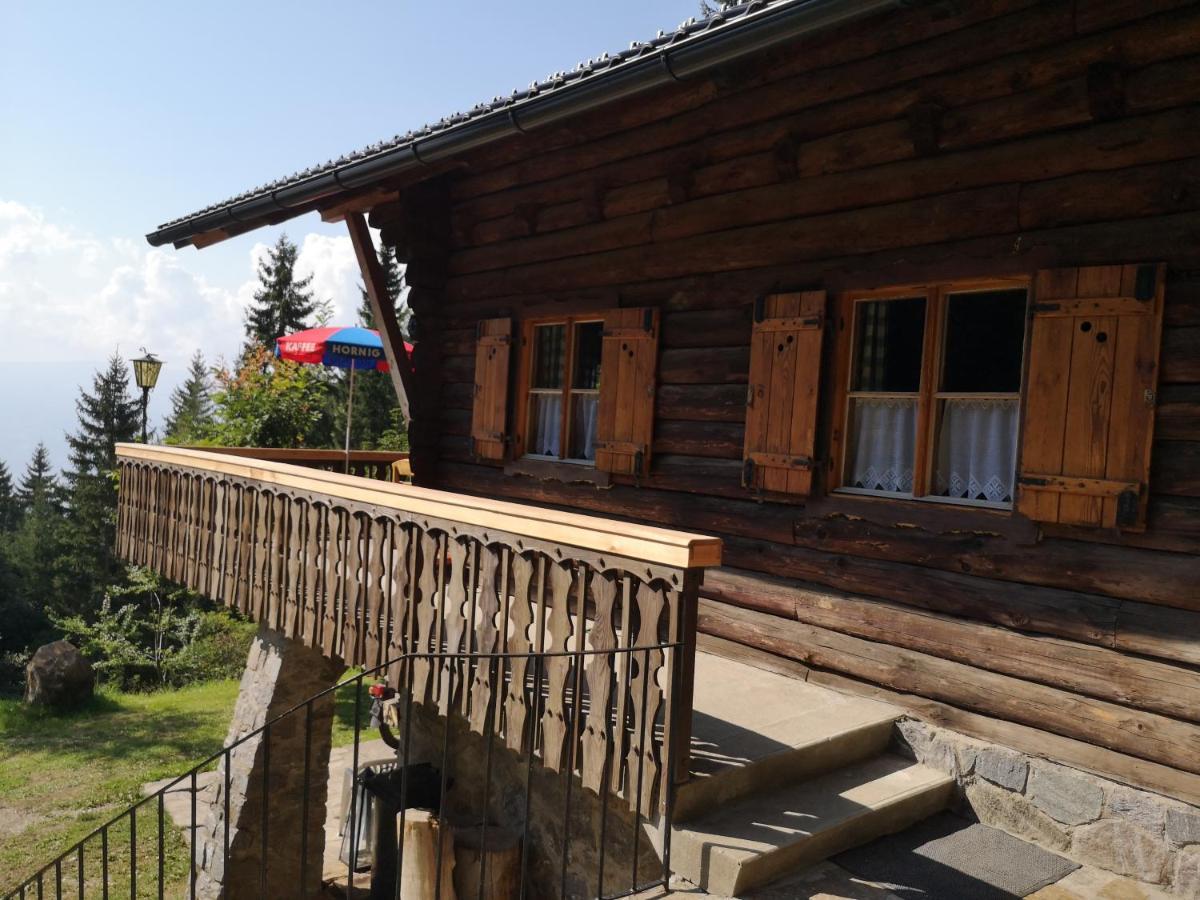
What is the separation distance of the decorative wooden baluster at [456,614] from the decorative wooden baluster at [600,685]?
1.01 meters

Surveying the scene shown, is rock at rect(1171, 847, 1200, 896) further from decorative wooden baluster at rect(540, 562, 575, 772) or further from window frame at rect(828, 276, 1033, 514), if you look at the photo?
decorative wooden baluster at rect(540, 562, 575, 772)

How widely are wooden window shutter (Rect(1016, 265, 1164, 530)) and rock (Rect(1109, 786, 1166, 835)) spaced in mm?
1208

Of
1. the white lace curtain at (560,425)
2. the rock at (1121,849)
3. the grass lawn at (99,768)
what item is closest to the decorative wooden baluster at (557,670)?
the rock at (1121,849)

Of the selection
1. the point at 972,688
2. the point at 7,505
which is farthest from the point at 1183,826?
the point at 7,505

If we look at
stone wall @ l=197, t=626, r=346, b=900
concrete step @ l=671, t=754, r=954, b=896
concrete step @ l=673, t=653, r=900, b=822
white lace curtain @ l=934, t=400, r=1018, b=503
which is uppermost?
white lace curtain @ l=934, t=400, r=1018, b=503

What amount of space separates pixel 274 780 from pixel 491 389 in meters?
3.77

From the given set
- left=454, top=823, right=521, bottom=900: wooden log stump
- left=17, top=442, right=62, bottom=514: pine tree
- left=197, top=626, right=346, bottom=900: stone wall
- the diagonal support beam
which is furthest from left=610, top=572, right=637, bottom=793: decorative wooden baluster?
left=17, top=442, right=62, bottom=514: pine tree

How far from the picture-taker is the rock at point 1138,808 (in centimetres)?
407

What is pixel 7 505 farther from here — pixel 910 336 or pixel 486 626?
pixel 910 336

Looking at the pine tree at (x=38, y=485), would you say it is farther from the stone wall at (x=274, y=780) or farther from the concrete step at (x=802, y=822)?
the concrete step at (x=802, y=822)

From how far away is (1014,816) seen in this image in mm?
4570

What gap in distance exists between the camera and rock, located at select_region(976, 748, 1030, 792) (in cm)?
455

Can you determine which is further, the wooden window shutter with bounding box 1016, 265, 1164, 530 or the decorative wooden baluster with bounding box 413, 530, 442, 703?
the decorative wooden baluster with bounding box 413, 530, 442, 703

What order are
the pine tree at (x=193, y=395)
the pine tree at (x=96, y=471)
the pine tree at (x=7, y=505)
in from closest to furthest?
the pine tree at (x=96, y=471) < the pine tree at (x=193, y=395) < the pine tree at (x=7, y=505)
